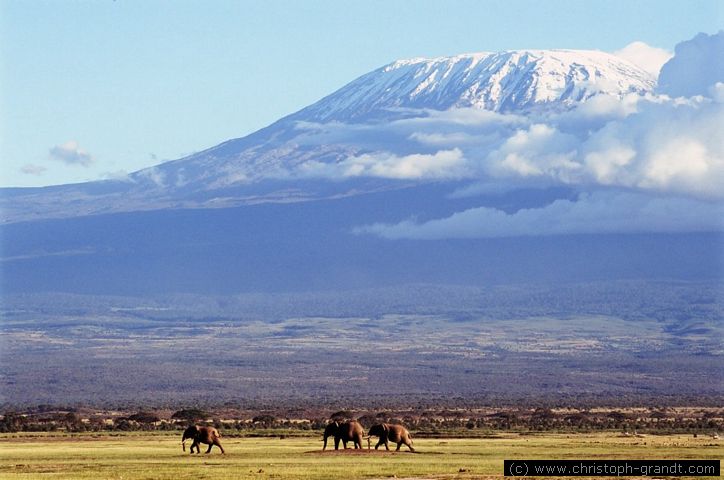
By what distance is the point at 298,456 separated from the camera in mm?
40125

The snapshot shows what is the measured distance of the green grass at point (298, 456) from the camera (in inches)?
1358

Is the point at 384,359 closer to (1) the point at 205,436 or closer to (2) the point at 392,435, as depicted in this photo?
(2) the point at 392,435

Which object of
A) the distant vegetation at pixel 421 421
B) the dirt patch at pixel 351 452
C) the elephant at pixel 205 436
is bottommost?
the distant vegetation at pixel 421 421

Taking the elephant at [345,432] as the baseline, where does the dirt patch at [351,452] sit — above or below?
below

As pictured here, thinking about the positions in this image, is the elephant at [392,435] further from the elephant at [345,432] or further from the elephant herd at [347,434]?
the elephant at [345,432]

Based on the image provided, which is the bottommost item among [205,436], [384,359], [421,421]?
[421,421]

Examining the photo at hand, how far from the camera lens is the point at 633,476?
108 ft

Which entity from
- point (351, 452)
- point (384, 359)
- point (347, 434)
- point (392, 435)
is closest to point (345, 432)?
point (347, 434)

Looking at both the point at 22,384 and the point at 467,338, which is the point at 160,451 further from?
the point at 467,338

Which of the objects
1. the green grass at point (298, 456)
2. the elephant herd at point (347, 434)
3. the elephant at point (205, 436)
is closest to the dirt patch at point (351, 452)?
the green grass at point (298, 456)

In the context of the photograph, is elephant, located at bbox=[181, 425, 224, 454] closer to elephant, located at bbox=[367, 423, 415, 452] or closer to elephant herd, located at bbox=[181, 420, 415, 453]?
elephant herd, located at bbox=[181, 420, 415, 453]

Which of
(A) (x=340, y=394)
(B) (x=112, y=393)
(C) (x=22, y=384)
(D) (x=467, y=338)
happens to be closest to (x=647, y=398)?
(A) (x=340, y=394)

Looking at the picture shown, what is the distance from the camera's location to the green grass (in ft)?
113

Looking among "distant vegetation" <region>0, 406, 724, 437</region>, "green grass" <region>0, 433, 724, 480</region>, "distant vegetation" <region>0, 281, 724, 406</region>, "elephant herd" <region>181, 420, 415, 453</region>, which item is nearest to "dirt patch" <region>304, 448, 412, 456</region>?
"green grass" <region>0, 433, 724, 480</region>
